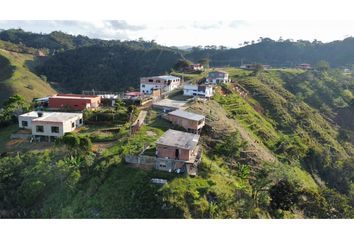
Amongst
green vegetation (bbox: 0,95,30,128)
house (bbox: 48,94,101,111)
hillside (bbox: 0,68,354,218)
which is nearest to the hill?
house (bbox: 48,94,101,111)

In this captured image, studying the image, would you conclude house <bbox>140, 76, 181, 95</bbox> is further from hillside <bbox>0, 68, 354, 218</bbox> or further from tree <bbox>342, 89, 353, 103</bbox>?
tree <bbox>342, 89, 353, 103</bbox>

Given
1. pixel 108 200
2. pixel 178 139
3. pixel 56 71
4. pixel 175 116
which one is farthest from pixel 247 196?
pixel 56 71

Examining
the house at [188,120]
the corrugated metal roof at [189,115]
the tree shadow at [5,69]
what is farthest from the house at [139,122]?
the tree shadow at [5,69]

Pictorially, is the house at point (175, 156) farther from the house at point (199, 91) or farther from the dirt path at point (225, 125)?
the house at point (199, 91)

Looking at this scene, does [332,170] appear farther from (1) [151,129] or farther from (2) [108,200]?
(2) [108,200]

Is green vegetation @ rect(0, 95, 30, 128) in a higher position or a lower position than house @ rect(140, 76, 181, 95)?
lower

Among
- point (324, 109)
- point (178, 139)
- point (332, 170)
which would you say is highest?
point (178, 139)
